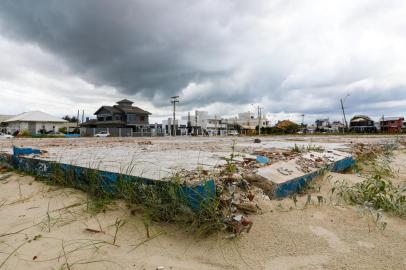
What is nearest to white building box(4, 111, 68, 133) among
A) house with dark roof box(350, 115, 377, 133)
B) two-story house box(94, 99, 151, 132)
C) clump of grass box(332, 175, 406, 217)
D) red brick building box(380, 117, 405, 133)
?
two-story house box(94, 99, 151, 132)

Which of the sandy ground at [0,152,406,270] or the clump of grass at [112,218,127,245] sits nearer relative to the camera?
the sandy ground at [0,152,406,270]

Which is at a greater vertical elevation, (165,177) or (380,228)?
(165,177)

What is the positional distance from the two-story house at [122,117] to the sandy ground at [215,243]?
40.3 meters

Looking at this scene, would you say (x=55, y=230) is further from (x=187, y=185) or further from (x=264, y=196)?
(x=264, y=196)

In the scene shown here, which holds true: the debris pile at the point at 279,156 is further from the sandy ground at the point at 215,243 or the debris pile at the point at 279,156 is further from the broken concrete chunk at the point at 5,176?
the broken concrete chunk at the point at 5,176

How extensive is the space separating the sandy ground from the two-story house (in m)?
40.3

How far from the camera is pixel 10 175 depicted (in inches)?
132

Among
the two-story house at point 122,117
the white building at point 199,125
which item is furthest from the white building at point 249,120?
the two-story house at point 122,117

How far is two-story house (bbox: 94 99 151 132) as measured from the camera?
4041cm

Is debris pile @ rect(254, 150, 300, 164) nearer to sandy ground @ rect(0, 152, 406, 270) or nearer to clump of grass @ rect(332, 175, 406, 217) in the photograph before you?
clump of grass @ rect(332, 175, 406, 217)

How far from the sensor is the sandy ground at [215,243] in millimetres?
1374

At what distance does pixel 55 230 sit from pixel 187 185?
1044mm

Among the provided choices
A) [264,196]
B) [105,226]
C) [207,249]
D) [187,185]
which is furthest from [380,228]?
[105,226]

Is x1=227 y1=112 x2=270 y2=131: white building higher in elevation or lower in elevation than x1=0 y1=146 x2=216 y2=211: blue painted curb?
higher
